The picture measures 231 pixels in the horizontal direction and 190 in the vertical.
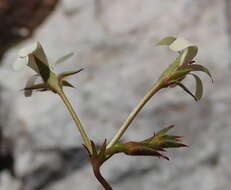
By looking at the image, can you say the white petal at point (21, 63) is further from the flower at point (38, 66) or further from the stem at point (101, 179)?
the stem at point (101, 179)

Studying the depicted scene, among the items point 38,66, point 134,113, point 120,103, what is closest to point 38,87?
point 38,66

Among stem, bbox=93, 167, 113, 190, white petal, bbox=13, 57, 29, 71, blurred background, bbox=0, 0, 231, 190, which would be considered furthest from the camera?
blurred background, bbox=0, 0, 231, 190

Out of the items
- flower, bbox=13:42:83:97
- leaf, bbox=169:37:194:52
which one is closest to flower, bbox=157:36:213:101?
leaf, bbox=169:37:194:52

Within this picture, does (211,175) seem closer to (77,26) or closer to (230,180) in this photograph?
(230,180)

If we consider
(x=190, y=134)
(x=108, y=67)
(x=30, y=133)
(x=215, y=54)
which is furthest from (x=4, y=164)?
(x=215, y=54)

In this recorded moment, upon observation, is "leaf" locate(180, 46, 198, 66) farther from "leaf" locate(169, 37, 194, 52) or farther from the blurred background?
the blurred background
